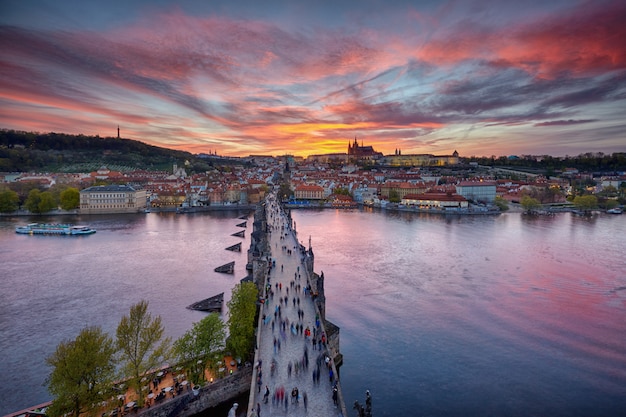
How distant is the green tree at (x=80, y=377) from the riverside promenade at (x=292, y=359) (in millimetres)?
3386

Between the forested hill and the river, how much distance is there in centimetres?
5686

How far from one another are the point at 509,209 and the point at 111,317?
50321 millimetres

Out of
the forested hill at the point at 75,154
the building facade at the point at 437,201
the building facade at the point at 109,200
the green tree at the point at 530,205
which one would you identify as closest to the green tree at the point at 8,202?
the building facade at the point at 109,200

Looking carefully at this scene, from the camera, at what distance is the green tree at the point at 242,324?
10625 mm

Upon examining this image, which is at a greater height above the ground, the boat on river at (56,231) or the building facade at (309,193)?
the building facade at (309,193)

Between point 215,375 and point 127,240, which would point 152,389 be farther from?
point 127,240

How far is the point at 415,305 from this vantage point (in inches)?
672

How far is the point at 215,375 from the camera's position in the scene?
10156 millimetres

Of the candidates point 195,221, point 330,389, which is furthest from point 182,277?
point 195,221

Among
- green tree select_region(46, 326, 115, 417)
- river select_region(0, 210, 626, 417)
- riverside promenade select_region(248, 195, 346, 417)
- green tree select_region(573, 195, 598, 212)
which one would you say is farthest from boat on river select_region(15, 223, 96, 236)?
green tree select_region(573, 195, 598, 212)

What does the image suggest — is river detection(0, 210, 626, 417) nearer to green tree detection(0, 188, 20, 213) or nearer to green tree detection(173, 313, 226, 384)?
green tree detection(173, 313, 226, 384)

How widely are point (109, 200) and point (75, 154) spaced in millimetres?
56646

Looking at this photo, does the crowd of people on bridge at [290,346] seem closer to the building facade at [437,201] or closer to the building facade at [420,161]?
the building facade at [437,201]

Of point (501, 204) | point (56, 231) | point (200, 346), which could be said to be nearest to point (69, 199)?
point (56, 231)
